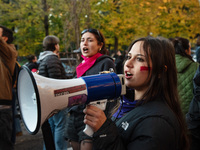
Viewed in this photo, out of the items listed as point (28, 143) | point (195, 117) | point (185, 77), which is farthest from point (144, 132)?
point (28, 143)

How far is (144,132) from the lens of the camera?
3.54 ft

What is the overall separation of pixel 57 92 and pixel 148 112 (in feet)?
1.85

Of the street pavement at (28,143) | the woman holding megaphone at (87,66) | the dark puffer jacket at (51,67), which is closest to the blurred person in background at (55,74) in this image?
the dark puffer jacket at (51,67)

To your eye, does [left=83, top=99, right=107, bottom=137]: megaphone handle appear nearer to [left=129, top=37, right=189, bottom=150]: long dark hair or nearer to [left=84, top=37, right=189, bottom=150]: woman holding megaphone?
[left=84, top=37, right=189, bottom=150]: woman holding megaphone

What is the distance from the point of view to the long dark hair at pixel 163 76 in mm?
1307

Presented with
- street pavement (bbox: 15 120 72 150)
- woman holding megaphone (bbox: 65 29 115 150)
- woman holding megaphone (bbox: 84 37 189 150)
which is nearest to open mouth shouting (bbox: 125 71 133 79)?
woman holding megaphone (bbox: 84 37 189 150)

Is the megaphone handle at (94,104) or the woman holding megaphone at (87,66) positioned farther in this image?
the woman holding megaphone at (87,66)

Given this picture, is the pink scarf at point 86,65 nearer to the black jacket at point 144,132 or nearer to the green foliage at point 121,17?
the black jacket at point 144,132

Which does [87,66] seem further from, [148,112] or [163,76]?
[148,112]

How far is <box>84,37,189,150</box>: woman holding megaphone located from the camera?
109cm

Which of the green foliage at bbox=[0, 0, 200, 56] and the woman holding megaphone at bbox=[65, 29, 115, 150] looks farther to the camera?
the green foliage at bbox=[0, 0, 200, 56]

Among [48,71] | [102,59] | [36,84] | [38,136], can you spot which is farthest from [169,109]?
[38,136]

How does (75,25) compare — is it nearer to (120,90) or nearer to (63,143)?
(63,143)

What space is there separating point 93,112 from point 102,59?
137 centimetres
